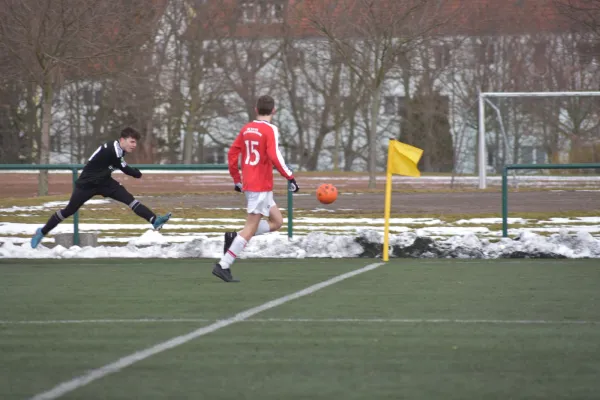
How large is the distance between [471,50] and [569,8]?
83.5 feet

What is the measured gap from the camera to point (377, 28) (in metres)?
30.1

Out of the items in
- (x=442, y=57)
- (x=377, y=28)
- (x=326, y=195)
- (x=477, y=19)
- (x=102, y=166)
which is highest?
(x=477, y=19)

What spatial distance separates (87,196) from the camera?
13.5 meters

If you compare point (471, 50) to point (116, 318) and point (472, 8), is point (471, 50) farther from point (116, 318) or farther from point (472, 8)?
point (116, 318)

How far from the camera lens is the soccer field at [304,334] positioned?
551 cm

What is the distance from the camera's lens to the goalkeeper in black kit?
43.1 ft

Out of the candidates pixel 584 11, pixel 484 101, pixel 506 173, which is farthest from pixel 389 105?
pixel 506 173

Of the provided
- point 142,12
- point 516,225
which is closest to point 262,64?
point 142,12

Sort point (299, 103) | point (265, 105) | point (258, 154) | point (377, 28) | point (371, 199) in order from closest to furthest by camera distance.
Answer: point (265, 105)
point (258, 154)
point (371, 199)
point (377, 28)
point (299, 103)

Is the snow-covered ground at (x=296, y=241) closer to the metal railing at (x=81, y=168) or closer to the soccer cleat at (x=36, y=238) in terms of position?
the metal railing at (x=81, y=168)

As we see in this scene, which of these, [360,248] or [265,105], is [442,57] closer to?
[360,248]

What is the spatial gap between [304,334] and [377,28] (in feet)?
77.5

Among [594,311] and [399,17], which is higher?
[399,17]

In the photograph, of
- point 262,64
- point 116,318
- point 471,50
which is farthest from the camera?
point 262,64
